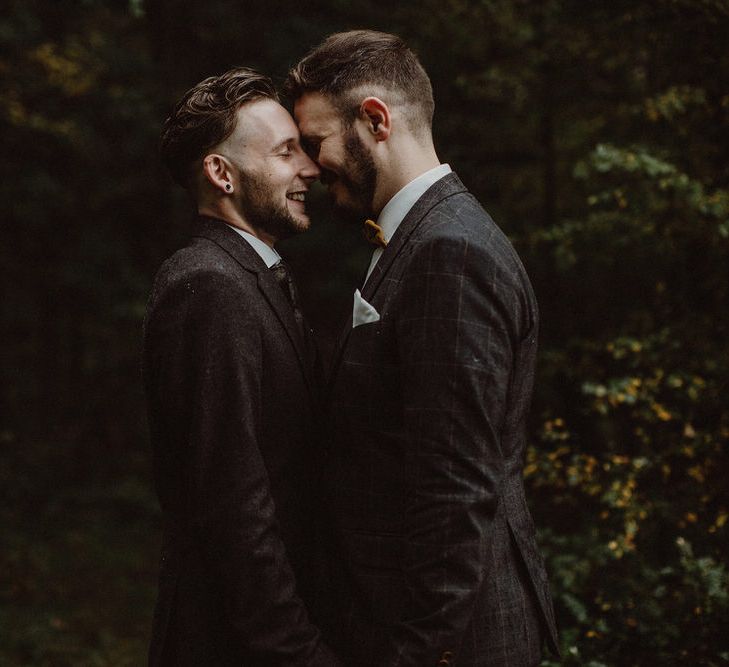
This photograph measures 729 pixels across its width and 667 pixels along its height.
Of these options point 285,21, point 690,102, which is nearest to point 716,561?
point 690,102

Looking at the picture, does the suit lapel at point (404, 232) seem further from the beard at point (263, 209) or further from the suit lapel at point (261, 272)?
the beard at point (263, 209)

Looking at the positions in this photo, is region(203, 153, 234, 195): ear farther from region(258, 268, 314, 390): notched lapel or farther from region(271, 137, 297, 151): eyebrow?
region(258, 268, 314, 390): notched lapel

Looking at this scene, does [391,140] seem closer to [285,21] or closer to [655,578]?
[655,578]

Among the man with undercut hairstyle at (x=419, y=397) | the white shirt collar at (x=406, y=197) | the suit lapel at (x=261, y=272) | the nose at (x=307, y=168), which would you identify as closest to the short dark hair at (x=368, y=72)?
the man with undercut hairstyle at (x=419, y=397)

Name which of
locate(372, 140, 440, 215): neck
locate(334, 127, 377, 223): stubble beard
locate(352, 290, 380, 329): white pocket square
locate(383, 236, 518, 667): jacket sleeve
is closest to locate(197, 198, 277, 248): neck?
locate(334, 127, 377, 223): stubble beard

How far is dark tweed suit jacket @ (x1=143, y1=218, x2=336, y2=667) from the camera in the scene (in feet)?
6.73

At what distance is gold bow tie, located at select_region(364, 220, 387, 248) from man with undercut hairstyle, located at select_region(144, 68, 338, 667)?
0.31 meters

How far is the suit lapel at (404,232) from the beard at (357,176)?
185mm

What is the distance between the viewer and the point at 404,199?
7.20 ft

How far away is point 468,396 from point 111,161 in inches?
474

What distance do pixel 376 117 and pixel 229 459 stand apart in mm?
950

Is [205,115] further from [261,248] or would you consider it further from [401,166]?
[401,166]

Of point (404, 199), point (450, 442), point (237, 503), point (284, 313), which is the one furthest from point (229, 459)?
point (404, 199)

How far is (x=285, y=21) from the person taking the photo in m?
9.77
